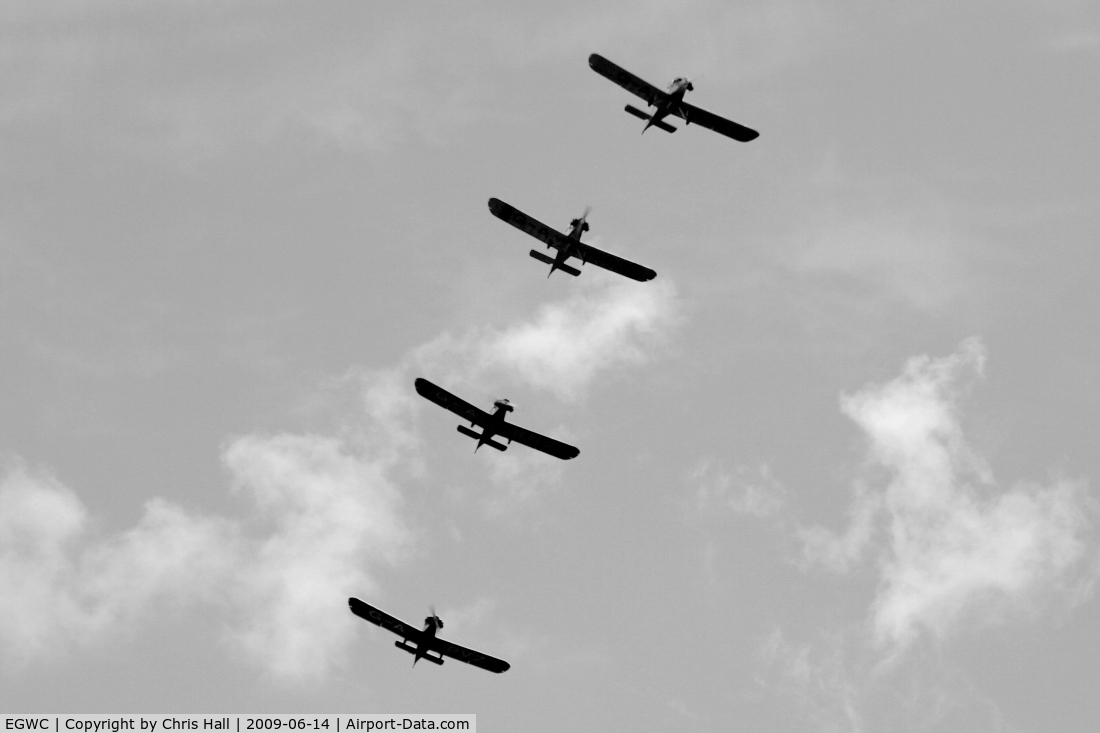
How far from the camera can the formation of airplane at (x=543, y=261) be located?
306 feet

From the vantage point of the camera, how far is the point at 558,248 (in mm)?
96938

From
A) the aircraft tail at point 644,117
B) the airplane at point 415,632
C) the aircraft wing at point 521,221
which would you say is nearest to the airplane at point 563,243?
the aircraft wing at point 521,221

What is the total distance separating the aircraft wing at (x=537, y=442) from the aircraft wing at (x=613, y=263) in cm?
1285

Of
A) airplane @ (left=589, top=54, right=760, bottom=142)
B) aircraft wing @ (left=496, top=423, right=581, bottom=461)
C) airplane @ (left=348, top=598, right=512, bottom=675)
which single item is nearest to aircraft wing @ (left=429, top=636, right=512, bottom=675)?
airplane @ (left=348, top=598, right=512, bottom=675)

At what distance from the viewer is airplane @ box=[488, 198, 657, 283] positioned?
96.5m

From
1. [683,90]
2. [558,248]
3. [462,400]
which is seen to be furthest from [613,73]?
[462,400]

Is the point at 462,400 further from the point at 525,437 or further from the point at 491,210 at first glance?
the point at 491,210

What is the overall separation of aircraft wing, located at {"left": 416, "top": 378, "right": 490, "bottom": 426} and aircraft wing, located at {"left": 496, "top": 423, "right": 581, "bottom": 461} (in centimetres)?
173

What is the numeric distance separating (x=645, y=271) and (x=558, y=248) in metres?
7.43

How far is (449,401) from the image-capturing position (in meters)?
93.8

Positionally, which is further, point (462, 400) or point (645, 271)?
point (645, 271)

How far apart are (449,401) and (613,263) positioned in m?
15.9

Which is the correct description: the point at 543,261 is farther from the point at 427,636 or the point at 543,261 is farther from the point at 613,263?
the point at 427,636

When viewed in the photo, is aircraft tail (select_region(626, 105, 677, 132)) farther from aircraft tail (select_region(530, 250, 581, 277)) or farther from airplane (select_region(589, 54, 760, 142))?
aircraft tail (select_region(530, 250, 581, 277))
